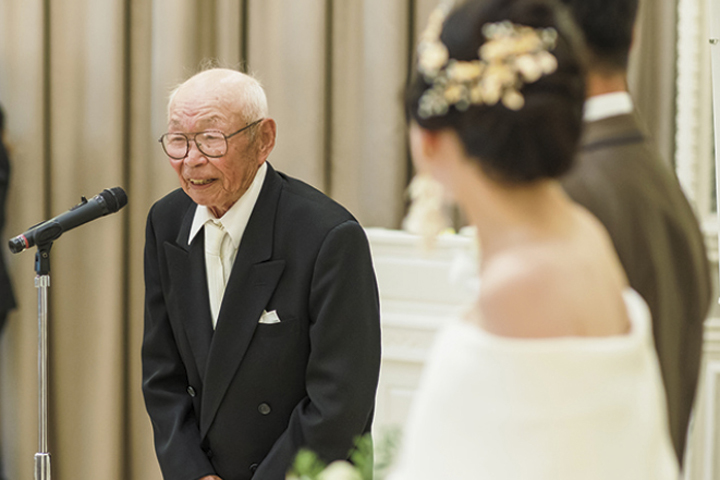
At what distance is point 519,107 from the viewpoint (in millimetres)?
796

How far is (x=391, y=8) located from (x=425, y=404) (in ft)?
7.03

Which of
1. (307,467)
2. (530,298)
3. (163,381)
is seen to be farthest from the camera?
(163,381)

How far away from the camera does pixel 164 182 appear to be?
2.96 meters

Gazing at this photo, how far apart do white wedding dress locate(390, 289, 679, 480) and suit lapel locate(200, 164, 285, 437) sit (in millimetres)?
1065

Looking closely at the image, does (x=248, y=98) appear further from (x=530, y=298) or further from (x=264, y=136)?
(x=530, y=298)

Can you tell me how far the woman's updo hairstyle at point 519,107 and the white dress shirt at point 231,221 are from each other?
3.72 ft

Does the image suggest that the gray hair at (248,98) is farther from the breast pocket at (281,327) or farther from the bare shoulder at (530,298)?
the bare shoulder at (530,298)

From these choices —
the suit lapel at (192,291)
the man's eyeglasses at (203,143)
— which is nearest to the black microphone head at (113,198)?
the suit lapel at (192,291)

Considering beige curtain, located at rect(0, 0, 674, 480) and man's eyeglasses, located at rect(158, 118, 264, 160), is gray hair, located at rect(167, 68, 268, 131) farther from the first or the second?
beige curtain, located at rect(0, 0, 674, 480)

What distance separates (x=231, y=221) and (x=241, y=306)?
210 mm

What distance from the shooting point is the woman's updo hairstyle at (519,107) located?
2.62ft

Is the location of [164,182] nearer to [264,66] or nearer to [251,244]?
[264,66]

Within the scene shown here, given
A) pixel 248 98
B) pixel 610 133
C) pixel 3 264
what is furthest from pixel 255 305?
pixel 3 264

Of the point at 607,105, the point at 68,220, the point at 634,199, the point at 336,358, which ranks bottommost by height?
the point at 336,358
